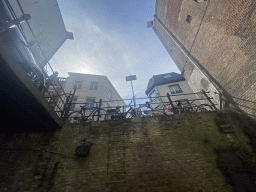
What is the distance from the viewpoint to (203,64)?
8523 mm

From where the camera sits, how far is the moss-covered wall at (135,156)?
3816mm

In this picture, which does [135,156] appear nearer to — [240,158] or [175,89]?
[240,158]

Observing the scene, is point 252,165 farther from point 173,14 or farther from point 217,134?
point 173,14

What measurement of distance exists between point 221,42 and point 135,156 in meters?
8.16

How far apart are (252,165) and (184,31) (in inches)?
416

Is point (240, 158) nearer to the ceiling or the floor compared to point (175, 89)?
nearer to the floor

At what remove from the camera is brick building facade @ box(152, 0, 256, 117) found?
520 centimetres

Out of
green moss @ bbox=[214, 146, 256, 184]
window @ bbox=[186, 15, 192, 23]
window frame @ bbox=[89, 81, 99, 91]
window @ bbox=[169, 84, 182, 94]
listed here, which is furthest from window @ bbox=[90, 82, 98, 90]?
green moss @ bbox=[214, 146, 256, 184]

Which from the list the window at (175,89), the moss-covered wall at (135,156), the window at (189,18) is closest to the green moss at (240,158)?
the moss-covered wall at (135,156)

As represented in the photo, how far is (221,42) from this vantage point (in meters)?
6.61

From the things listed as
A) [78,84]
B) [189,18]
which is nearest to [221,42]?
[189,18]

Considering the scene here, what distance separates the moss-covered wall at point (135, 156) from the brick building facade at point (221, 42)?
7.27 ft

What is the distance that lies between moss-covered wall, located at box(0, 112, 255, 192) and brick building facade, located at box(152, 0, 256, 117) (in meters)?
2.21

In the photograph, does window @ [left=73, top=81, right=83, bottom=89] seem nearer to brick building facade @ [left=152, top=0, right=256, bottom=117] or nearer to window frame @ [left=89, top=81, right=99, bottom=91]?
window frame @ [left=89, top=81, right=99, bottom=91]
